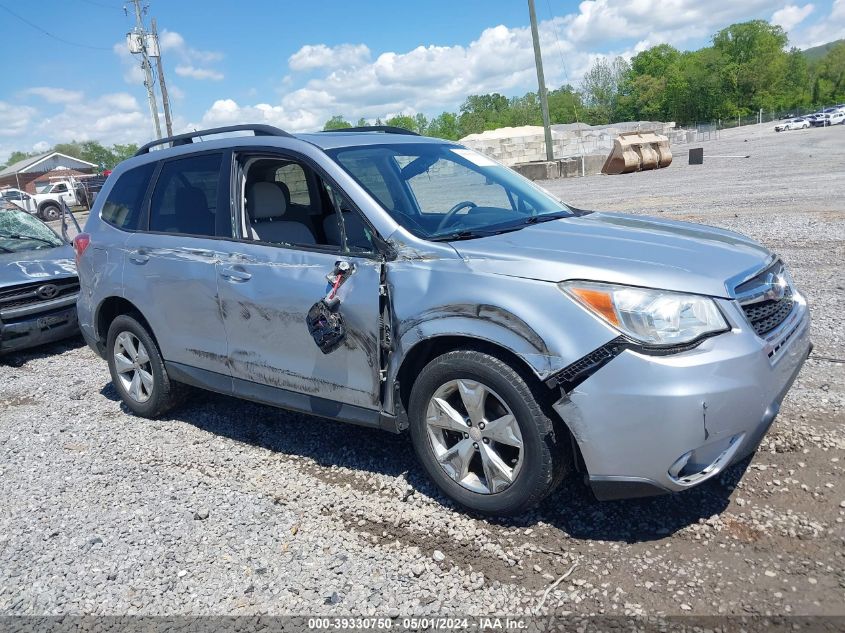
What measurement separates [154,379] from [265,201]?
165 cm

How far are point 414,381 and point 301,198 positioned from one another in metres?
1.86

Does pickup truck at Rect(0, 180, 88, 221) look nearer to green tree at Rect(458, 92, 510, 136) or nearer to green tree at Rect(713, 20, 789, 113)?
green tree at Rect(458, 92, 510, 136)

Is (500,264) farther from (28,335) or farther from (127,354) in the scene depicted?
(28,335)

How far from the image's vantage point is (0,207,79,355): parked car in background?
761 centimetres

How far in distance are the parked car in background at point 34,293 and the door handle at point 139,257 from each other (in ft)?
11.2

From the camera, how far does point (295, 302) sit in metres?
3.96

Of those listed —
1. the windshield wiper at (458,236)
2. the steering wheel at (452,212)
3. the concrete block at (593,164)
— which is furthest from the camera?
the concrete block at (593,164)

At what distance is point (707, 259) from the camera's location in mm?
3289

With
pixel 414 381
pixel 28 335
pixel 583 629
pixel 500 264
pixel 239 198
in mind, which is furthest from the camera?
pixel 28 335

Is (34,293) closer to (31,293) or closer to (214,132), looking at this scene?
(31,293)

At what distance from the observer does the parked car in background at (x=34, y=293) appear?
7613 mm

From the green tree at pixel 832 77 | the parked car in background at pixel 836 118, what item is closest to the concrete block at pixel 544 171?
the parked car in background at pixel 836 118

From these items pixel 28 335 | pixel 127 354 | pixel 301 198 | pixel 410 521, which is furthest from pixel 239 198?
pixel 28 335

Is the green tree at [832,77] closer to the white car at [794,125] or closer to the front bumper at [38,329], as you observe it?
the white car at [794,125]
